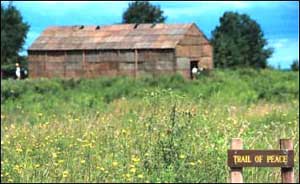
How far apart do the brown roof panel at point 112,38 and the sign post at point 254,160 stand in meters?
19.6

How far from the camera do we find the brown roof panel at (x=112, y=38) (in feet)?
72.9

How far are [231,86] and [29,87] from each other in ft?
17.8

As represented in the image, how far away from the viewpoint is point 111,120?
482 centimetres

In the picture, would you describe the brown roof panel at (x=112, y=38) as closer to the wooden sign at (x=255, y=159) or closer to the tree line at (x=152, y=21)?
the tree line at (x=152, y=21)

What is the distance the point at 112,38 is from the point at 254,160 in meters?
24.0

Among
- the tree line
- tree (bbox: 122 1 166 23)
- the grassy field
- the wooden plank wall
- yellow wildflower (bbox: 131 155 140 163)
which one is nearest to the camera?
the grassy field

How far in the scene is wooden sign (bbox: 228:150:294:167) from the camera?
1.70m

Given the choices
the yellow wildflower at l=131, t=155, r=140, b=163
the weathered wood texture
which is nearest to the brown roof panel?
the weathered wood texture

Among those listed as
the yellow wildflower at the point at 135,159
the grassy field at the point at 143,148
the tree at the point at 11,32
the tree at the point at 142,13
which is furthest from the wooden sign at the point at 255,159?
the tree at the point at 11,32

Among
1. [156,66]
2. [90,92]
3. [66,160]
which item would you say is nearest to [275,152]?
[66,160]

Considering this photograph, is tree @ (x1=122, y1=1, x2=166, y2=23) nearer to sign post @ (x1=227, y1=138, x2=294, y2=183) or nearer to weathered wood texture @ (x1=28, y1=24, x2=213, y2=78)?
weathered wood texture @ (x1=28, y1=24, x2=213, y2=78)

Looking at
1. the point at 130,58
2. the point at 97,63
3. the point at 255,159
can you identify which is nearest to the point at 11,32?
the point at 97,63

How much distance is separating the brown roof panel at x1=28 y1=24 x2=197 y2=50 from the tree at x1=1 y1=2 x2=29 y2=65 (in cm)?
794

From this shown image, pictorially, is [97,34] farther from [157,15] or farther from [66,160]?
[66,160]
